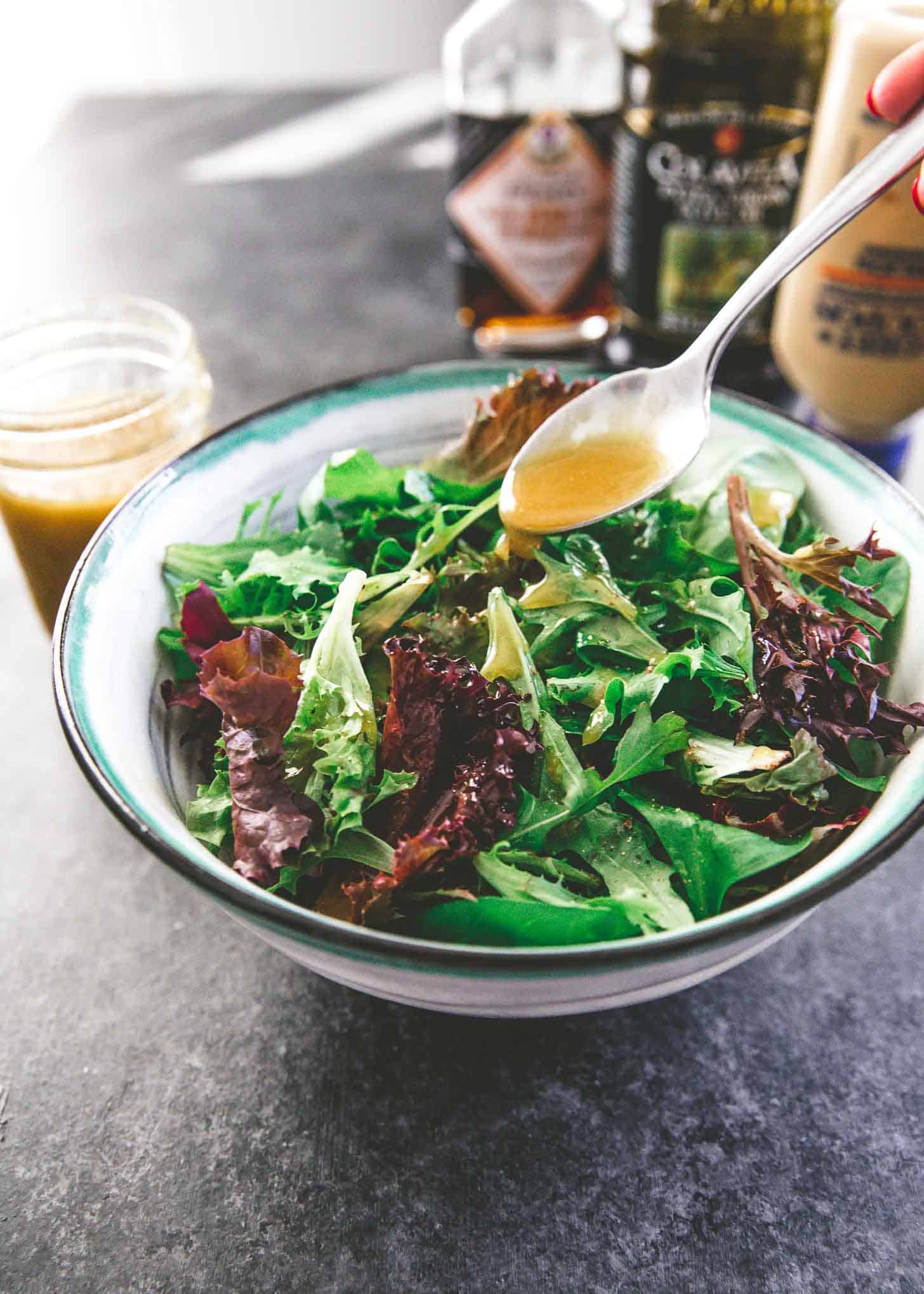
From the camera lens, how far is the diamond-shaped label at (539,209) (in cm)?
189

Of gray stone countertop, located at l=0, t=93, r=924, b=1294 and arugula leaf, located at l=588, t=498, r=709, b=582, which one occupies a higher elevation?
arugula leaf, located at l=588, t=498, r=709, b=582

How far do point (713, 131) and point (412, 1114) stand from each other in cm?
155

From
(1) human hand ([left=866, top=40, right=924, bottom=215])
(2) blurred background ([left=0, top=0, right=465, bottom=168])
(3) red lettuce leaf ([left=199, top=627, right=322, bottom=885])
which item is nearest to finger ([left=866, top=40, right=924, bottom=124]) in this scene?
(1) human hand ([left=866, top=40, right=924, bottom=215])

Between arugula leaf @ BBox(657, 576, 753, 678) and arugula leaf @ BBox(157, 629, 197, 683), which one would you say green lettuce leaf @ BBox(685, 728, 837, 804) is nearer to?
arugula leaf @ BBox(657, 576, 753, 678)

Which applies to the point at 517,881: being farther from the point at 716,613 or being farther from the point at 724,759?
the point at 716,613

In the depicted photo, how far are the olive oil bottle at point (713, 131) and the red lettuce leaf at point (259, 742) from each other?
121 cm

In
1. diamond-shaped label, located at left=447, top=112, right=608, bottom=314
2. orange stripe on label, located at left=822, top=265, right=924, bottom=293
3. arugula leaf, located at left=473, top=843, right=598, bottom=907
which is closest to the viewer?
arugula leaf, located at left=473, top=843, right=598, bottom=907

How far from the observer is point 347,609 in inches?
42.3

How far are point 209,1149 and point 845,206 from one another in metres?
1.16

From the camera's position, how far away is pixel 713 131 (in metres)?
1.74

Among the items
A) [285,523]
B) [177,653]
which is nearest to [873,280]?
[285,523]

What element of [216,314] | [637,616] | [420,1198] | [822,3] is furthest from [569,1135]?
[216,314]

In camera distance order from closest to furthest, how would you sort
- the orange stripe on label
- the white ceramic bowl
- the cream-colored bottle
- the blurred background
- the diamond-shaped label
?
the white ceramic bowl < the cream-colored bottle < the orange stripe on label < the diamond-shaped label < the blurred background

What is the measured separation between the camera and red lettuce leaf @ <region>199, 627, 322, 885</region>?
91 centimetres
